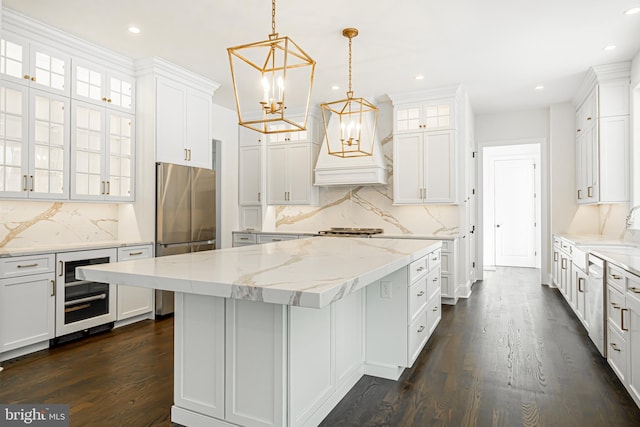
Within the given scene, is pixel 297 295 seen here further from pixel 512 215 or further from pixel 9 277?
pixel 512 215

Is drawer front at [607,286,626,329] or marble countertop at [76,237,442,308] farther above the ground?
marble countertop at [76,237,442,308]

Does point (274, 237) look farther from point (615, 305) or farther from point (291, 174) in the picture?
point (615, 305)

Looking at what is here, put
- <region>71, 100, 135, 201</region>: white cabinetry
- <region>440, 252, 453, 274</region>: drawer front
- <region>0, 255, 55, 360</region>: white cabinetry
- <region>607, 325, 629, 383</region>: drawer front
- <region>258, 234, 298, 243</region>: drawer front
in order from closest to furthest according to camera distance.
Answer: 1. <region>607, 325, 629, 383</region>: drawer front
2. <region>0, 255, 55, 360</region>: white cabinetry
3. <region>71, 100, 135, 201</region>: white cabinetry
4. <region>440, 252, 453, 274</region>: drawer front
5. <region>258, 234, 298, 243</region>: drawer front

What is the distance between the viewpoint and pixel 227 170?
246 inches

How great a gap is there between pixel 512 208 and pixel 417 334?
6.48 metres

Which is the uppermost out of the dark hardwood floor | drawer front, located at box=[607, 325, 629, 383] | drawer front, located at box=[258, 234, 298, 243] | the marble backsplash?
the marble backsplash

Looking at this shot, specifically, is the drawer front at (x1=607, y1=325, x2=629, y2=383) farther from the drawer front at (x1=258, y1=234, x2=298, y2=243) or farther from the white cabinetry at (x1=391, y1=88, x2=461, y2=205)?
the drawer front at (x1=258, y1=234, x2=298, y2=243)

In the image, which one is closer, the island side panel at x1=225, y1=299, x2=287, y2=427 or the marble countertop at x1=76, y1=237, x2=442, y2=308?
the marble countertop at x1=76, y1=237, x2=442, y2=308

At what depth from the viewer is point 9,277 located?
3068mm

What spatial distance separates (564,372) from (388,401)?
4.65ft

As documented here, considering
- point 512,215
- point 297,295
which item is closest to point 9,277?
point 297,295

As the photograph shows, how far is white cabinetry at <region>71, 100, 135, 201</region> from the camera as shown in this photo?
377 centimetres

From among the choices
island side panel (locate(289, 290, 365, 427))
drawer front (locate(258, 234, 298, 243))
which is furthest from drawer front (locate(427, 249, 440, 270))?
drawer front (locate(258, 234, 298, 243))

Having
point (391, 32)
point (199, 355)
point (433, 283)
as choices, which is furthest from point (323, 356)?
point (391, 32)
